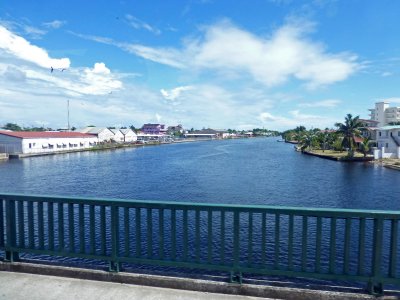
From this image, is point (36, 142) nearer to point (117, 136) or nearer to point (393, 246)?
point (117, 136)

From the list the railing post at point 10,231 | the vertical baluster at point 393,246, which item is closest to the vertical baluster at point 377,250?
the vertical baluster at point 393,246

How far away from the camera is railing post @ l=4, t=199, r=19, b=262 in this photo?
4.90m

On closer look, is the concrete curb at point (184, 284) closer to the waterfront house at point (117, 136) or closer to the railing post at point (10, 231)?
the railing post at point (10, 231)

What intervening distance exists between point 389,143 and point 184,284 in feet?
210

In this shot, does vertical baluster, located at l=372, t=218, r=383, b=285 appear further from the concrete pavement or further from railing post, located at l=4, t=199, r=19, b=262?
railing post, located at l=4, t=199, r=19, b=262

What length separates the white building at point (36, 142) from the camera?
71250 millimetres

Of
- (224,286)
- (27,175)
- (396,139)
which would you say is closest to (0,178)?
(27,175)

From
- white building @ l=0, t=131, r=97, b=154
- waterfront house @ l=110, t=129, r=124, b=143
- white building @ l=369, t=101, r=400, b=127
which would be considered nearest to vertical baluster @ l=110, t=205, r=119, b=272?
white building @ l=0, t=131, r=97, b=154

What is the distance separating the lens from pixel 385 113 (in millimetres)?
137750

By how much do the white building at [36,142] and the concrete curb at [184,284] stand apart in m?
76.3

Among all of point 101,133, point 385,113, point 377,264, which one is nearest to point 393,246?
point 377,264

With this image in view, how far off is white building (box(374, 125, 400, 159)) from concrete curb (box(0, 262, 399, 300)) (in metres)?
59.7

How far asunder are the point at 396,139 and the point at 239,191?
42.8 m

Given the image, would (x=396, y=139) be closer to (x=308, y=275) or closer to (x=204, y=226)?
(x=204, y=226)
